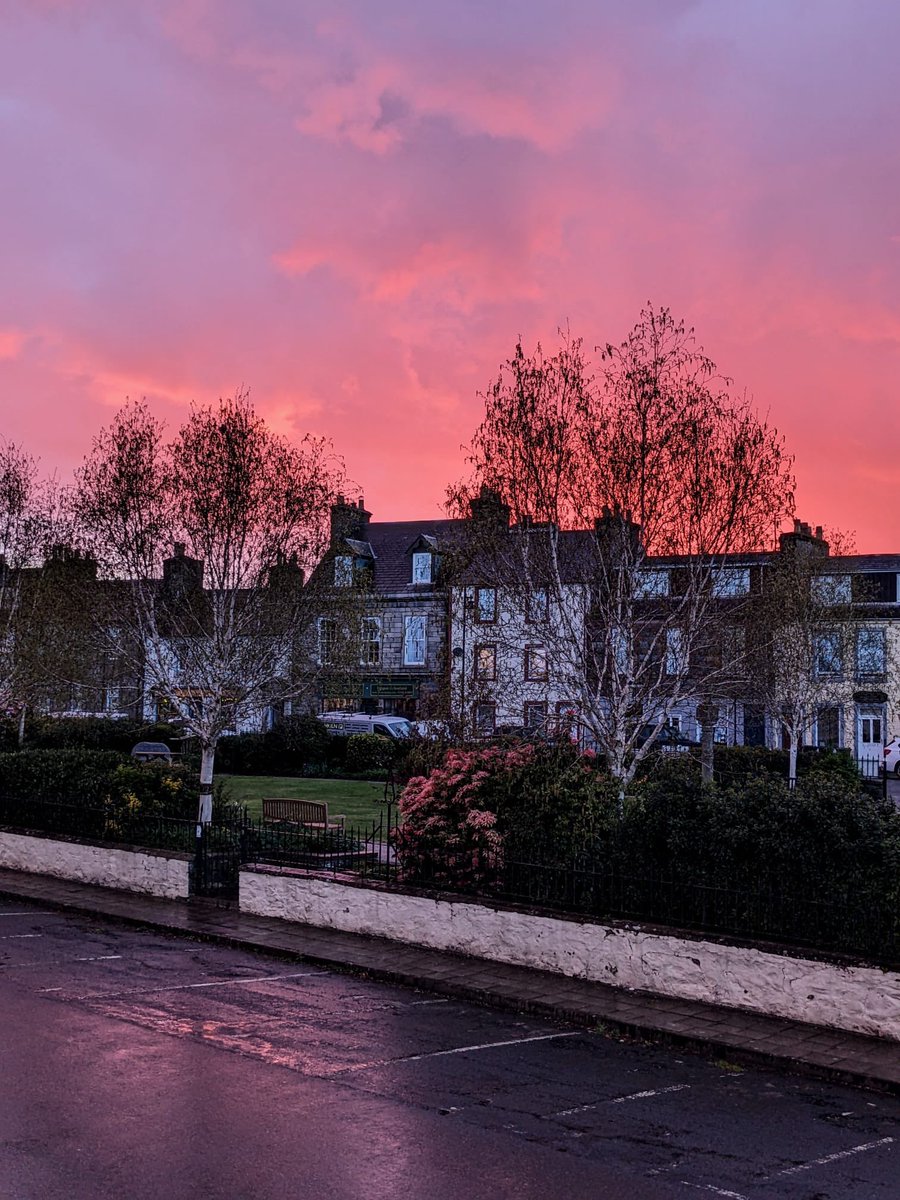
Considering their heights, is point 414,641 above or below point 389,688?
above

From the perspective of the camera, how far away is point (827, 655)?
136 ft

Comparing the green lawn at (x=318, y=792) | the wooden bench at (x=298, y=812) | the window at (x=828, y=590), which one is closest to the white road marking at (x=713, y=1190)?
the wooden bench at (x=298, y=812)

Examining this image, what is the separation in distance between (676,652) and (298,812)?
8273 mm

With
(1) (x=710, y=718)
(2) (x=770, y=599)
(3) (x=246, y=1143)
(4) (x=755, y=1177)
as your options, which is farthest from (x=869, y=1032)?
(2) (x=770, y=599)

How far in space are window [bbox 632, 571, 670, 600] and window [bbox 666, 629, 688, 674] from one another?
754 mm

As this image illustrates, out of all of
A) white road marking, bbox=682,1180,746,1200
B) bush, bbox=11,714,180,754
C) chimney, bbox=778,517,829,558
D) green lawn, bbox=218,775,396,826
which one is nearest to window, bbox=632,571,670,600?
green lawn, bbox=218,775,396,826

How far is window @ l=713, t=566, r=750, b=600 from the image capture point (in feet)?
59.0

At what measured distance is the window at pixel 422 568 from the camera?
2170 inches

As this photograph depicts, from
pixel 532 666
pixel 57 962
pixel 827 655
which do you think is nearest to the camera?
pixel 57 962

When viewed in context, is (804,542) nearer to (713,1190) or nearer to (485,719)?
(485,719)

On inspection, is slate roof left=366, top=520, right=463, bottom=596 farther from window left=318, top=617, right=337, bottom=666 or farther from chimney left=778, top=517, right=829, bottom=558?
window left=318, top=617, right=337, bottom=666

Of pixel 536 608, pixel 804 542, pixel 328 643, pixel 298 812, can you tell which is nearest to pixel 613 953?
pixel 536 608

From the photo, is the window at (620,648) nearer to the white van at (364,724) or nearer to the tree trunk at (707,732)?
the tree trunk at (707,732)

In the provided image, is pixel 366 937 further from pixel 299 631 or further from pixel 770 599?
pixel 770 599
